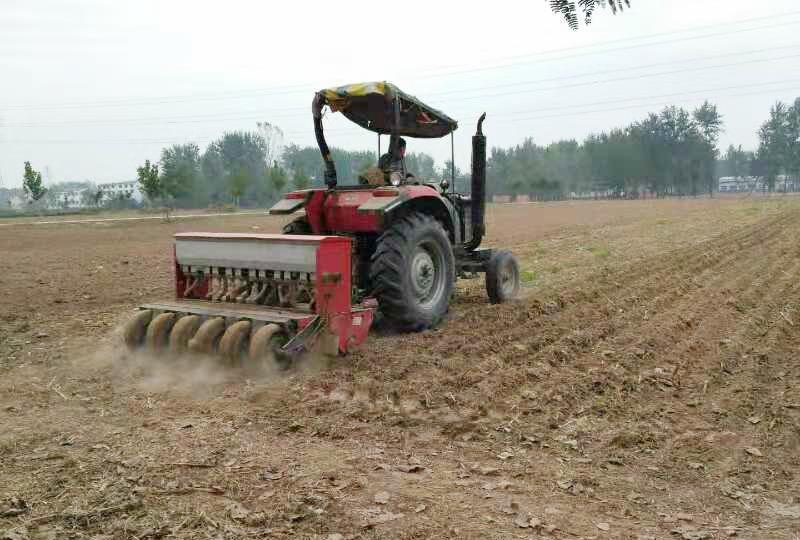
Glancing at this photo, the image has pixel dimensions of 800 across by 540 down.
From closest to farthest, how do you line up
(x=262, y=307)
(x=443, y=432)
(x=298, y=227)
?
(x=443, y=432) < (x=262, y=307) < (x=298, y=227)

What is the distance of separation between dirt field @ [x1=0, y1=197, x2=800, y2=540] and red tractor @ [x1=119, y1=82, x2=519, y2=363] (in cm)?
28

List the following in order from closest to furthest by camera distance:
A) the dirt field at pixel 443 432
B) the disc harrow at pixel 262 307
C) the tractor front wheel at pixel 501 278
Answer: the dirt field at pixel 443 432, the disc harrow at pixel 262 307, the tractor front wheel at pixel 501 278

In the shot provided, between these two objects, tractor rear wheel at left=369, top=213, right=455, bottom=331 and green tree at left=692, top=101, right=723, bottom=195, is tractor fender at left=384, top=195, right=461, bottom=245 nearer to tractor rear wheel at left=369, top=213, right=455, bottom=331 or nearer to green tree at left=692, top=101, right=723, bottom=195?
tractor rear wheel at left=369, top=213, right=455, bottom=331

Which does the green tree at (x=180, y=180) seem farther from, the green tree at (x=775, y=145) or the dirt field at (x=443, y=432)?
the green tree at (x=775, y=145)

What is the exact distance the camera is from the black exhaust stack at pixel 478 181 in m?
7.66

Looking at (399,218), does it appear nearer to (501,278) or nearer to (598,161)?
(501,278)

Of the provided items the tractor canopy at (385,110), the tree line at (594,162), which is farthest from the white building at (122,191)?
the tractor canopy at (385,110)

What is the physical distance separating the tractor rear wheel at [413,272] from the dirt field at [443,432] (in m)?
0.24

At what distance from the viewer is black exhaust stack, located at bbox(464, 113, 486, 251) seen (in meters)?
7.66

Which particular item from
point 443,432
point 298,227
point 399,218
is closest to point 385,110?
point 399,218

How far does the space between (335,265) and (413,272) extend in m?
1.12

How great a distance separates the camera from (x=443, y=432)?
4.27 meters

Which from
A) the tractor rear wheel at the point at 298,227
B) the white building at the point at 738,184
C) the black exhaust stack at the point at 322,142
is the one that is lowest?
the tractor rear wheel at the point at 298,227

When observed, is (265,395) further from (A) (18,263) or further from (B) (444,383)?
(A) (18,263)
